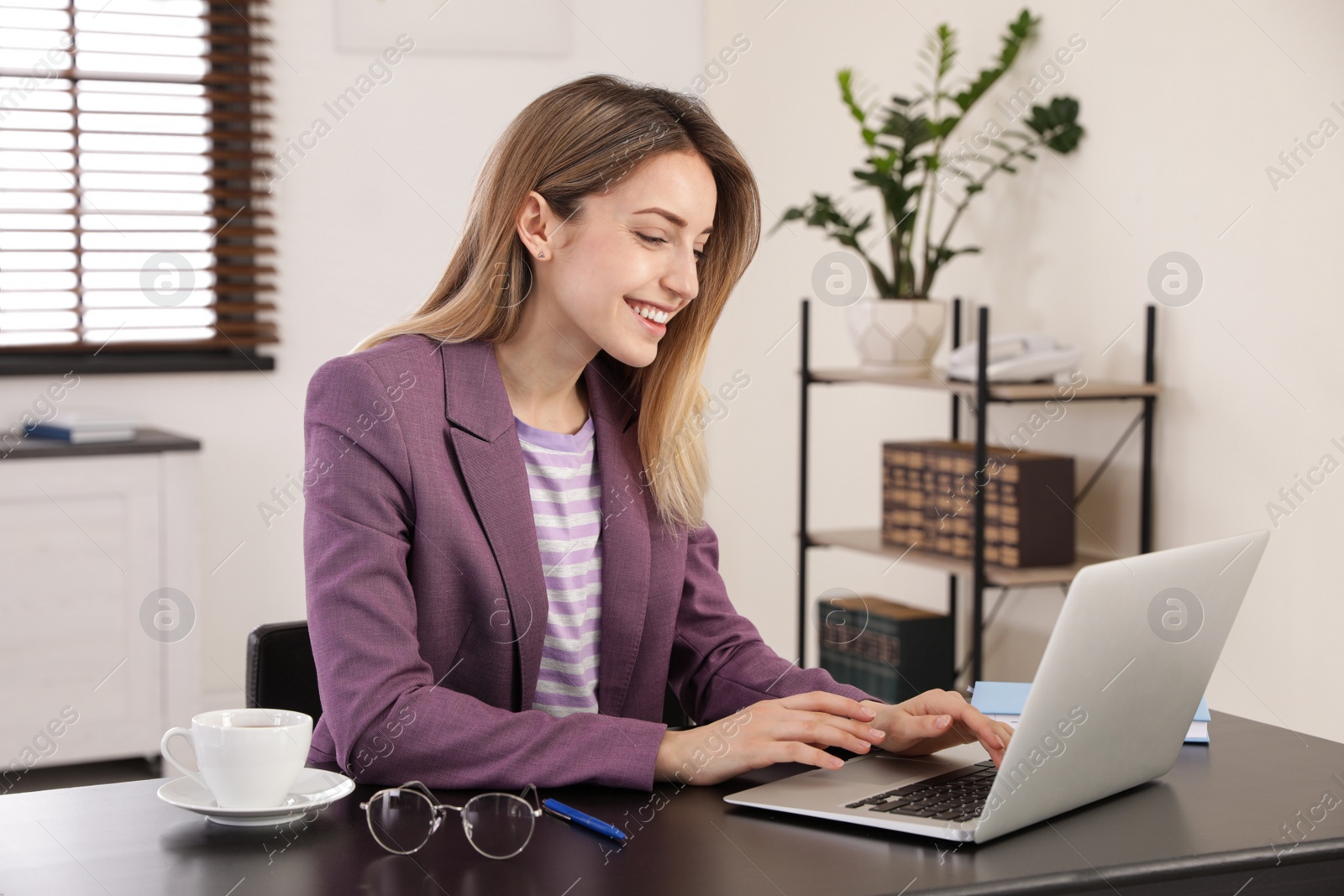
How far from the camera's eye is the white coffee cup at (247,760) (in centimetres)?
102

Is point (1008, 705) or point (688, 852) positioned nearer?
point (688, 852)

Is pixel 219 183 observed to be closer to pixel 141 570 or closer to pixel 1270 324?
pixel 141 570

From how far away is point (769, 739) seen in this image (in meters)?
1.18

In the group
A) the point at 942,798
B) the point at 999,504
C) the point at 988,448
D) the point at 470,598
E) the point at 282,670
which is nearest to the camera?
the point at 942,798

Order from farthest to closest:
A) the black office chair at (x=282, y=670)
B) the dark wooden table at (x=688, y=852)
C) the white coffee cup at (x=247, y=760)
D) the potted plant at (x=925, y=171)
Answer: the potted plant at (x=925, y=171)
the black office chair at (x=282, y=670)
the white coffee cup at (x=247, y=760)
the dark wooden table at (x=688, y=852)

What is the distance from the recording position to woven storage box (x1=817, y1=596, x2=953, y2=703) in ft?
9.79

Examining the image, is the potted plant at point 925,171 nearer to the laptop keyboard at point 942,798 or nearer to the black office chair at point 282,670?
the black office chair at point 282,670

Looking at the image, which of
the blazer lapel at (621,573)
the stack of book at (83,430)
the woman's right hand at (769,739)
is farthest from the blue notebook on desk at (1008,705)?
the stack of book at (83,430)

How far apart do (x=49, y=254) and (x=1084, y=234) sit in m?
2.64

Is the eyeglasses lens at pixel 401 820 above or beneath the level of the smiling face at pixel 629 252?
beneath

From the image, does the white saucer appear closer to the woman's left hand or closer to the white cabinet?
the woman's left hand

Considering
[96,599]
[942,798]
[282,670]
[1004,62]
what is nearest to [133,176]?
[96,599]

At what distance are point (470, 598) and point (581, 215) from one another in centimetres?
44

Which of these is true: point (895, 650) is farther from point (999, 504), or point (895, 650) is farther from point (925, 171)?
point (925, 171)
